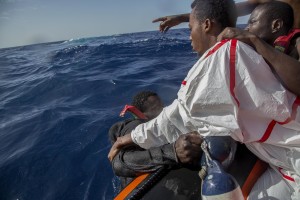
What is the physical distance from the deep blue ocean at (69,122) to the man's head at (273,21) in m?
2.72

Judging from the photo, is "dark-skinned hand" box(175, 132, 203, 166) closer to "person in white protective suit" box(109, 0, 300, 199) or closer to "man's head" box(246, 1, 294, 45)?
"person in white protective suit" box(109, 0, 300, 199)

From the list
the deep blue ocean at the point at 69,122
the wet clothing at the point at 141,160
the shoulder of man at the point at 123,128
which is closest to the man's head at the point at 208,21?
the wet clothing at the point at 141,160

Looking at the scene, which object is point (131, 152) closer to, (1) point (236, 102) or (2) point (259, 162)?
(2) point (259, 162)

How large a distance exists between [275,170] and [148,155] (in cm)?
101

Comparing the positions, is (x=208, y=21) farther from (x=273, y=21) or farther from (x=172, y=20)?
(x=172, y=20)

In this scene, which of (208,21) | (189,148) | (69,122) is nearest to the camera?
(208,21)

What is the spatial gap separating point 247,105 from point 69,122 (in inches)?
180

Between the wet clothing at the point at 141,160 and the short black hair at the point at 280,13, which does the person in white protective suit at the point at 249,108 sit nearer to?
the wet clothing at the point at 141,160

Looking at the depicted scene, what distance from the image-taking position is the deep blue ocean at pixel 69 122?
4000mm

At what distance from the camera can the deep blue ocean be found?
13.1ft

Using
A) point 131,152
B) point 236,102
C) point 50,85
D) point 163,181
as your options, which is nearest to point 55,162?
point 131,152

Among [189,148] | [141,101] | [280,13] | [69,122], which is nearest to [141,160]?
[189,148]

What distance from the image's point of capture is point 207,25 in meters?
1.93

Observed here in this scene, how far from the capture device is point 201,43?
1.96 metres
